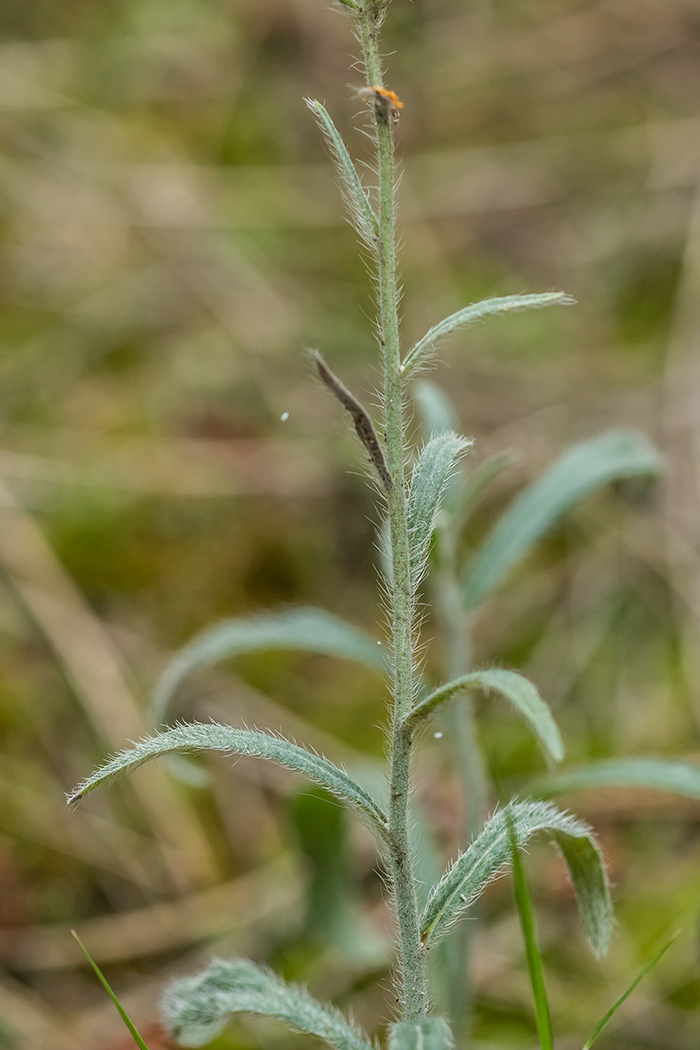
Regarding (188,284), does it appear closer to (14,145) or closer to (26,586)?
(14,145)

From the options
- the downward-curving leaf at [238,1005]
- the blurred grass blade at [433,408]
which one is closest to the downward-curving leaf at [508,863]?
the downward-curving leaf at [238,1005]

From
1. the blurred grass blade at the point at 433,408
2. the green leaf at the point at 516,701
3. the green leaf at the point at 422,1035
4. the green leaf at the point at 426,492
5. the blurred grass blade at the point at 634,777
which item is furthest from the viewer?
the blurred grass blade at the point at 433,408

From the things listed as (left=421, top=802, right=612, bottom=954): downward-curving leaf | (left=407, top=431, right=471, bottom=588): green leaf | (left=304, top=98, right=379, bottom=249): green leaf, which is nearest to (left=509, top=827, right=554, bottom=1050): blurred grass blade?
(left=421, top=802, right=612, bottom=954): downward-curving leaf

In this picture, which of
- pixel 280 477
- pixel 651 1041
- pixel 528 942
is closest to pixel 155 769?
pixel 280 477

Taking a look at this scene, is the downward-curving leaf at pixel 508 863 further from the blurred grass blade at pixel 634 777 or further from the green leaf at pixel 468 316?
the green leaf at pixel 468 316

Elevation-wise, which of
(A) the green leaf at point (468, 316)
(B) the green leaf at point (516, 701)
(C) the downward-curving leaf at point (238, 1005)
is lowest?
(C) the downward-curving leaf at point (238, 1005)

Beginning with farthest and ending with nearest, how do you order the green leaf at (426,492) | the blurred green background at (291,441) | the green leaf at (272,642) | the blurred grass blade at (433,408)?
the blurred green background at (291,441)
the blurred grass blade at (433,408)
the green leaf at (272,642)
the green leaf at (426,492)

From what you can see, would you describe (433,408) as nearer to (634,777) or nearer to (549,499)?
(549,499)

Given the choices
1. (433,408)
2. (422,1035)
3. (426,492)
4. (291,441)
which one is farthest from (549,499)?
(291,441)
